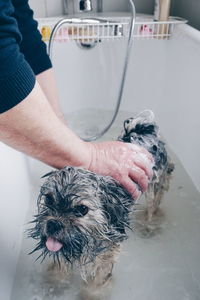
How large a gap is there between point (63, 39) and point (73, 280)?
3.70 ft

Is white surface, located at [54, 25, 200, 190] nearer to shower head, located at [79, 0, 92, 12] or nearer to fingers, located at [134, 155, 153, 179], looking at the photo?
shower head, located at [79, 0, 92, 12]

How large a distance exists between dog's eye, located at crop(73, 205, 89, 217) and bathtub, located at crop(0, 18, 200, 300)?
316 mm

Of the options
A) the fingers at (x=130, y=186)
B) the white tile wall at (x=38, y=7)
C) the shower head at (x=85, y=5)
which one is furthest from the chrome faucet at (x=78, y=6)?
the fingers at (x=130, y=186)

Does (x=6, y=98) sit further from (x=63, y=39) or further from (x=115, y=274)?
(x=63, y=39)

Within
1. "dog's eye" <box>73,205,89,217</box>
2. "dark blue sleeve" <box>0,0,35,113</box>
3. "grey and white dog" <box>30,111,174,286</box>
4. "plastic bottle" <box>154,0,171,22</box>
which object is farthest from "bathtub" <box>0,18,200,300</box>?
"dark blue sleeve" <box>0,0,35,113</box>

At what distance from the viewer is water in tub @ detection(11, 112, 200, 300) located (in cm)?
93

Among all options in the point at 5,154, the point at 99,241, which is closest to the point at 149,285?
the point at 99,241

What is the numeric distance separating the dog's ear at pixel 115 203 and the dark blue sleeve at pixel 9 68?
0.27 meters

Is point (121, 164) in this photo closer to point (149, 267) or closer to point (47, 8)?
point (149, 267)

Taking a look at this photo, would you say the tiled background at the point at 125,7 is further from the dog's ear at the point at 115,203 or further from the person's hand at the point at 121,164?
the dog's ear at the point at 115,203

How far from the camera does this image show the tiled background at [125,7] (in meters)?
1.58

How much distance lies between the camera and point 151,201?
109 cm

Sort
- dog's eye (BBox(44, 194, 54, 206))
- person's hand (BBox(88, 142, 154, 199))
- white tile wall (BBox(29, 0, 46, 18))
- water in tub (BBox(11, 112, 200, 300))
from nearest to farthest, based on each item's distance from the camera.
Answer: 1. dog's eye (BBox(44, 194, 54, 206))
2. person's hand (BBox(88, 142, 154, 199))
3. water in tub (BBox(11, 112, 200, 300))
4. white tile wall (BBox(29, 0, 46, 18))

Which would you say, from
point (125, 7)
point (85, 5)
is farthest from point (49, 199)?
point (125, 7)
